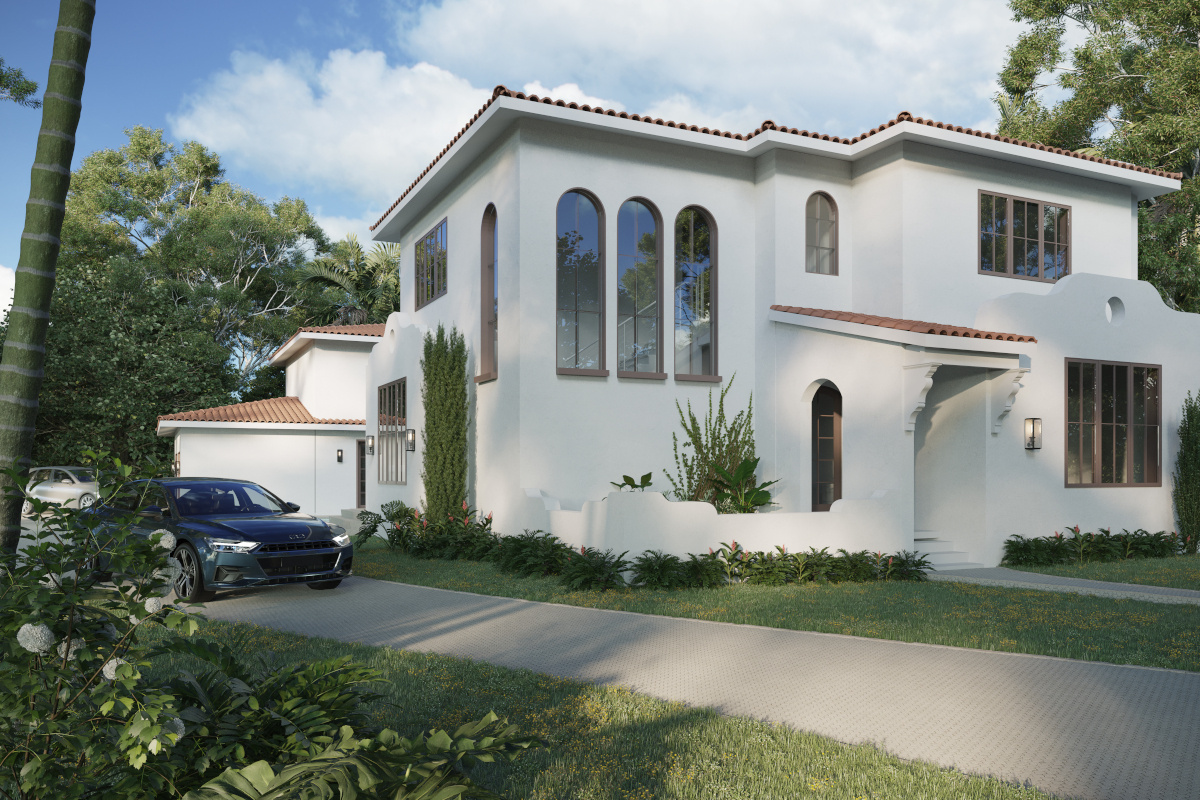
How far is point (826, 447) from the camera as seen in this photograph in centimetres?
1501

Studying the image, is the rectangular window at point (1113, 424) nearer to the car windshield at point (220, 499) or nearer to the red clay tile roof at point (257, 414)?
the car windshield at point (220, 499)

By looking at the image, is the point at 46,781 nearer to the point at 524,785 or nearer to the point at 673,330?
the point at 524,785

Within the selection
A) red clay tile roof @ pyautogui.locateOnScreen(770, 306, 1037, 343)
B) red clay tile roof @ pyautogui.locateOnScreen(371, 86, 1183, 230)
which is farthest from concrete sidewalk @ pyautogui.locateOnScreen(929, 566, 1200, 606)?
red clay tile roof @ pyautogui.locateOnScreen(371, 86, 1183, 230)

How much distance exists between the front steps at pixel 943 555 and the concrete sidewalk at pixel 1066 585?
1.03 feet

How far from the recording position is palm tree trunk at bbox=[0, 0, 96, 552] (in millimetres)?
3213

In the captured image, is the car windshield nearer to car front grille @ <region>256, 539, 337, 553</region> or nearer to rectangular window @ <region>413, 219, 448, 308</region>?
car front grille @ <region>256, 539, 337, 553</region>

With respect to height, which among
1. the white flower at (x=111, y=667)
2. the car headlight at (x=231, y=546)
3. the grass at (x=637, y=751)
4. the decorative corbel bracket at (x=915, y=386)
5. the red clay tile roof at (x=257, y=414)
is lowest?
the grass at (x=637, y=751)

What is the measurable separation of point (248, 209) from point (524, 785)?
4231 cm

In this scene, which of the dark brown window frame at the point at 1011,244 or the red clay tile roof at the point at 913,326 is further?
the dark brown window frame at the point at 1011,244

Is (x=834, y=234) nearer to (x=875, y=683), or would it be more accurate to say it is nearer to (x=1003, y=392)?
(x=1003, y=392)

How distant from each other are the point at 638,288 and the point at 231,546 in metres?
7.78

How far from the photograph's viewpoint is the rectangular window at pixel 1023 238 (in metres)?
15.1

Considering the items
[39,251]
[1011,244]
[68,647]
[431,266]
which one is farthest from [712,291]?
[68,647]

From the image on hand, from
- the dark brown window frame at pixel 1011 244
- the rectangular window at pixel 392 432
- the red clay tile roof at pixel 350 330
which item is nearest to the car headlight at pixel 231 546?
the rectangular window at pixel 392 432
